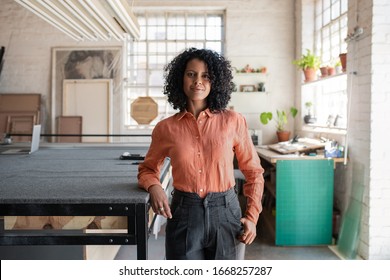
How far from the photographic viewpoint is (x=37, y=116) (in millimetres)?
6336

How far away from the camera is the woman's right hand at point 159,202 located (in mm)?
1468

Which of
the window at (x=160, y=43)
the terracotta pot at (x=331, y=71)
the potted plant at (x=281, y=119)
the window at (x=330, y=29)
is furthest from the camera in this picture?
the window at (x=160, y=43)

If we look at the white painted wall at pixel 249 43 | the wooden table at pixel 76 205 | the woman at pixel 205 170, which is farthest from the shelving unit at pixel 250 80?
the woman at pixel 205 170

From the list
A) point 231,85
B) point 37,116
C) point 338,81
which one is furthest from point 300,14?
point 231,85

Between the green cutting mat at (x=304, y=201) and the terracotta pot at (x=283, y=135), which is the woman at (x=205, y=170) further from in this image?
the terracotta pot at (x=283, y=135)

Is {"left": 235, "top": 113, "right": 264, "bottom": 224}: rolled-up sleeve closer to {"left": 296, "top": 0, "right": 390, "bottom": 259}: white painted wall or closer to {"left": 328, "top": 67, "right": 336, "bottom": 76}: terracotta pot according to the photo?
{"left": 296, "top": 0, "right": 390, "bottom": 259}: white painted wall

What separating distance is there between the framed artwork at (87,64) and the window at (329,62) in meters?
2.97

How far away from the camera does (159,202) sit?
148 centimetres

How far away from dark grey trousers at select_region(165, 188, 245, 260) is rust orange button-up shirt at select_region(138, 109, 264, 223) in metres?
0.04

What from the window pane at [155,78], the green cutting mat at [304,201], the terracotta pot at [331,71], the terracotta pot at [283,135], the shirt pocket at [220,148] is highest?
the window pane at [155,78]

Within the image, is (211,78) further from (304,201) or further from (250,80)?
(250,80)

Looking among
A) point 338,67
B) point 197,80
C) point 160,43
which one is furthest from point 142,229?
point 160,43

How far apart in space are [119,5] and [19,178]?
1431 millimetres

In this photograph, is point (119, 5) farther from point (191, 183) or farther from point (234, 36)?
point (234, 36)
